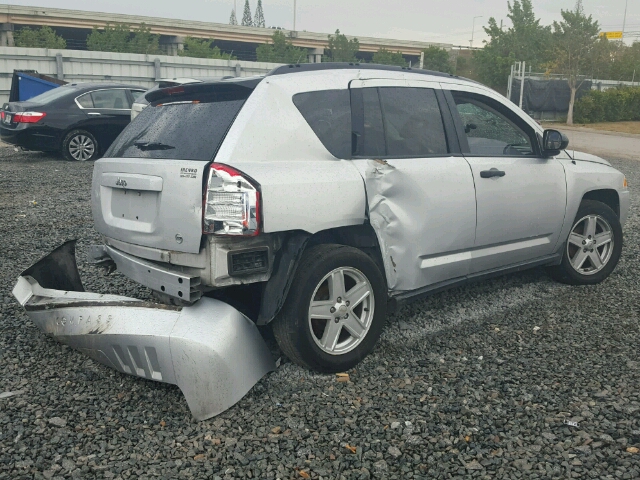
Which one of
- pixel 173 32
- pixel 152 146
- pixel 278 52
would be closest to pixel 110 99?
pixel 152 146

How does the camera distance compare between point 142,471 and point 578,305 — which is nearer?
point 142,471

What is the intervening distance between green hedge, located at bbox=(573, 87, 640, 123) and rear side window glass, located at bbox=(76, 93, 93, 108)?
95.5 feet

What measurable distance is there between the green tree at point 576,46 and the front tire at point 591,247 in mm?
33049

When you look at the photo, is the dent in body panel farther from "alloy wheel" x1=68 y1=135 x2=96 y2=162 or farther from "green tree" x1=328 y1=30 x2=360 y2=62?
"green tree" x1=328 y1=30 x2=360 y2=62

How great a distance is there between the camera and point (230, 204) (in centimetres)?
343

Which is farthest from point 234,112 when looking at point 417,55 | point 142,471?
point 417,55

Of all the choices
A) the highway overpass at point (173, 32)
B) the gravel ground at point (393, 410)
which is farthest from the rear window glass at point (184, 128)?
the highway overpass at point (173, 32)

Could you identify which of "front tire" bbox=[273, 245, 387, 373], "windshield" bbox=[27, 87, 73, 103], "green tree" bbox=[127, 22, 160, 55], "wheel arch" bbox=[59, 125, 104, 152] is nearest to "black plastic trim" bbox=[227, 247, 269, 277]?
"front tire" bbox=[273, 245, 387, 373]

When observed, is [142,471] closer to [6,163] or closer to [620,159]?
[6,163]

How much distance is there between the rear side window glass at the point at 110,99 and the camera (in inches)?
550

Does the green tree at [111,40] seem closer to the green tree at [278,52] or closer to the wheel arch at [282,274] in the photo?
Result: the green tree at [278,52]

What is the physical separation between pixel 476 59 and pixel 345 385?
152 ft

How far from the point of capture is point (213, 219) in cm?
344

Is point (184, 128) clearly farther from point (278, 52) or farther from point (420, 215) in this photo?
point (278, 52)
